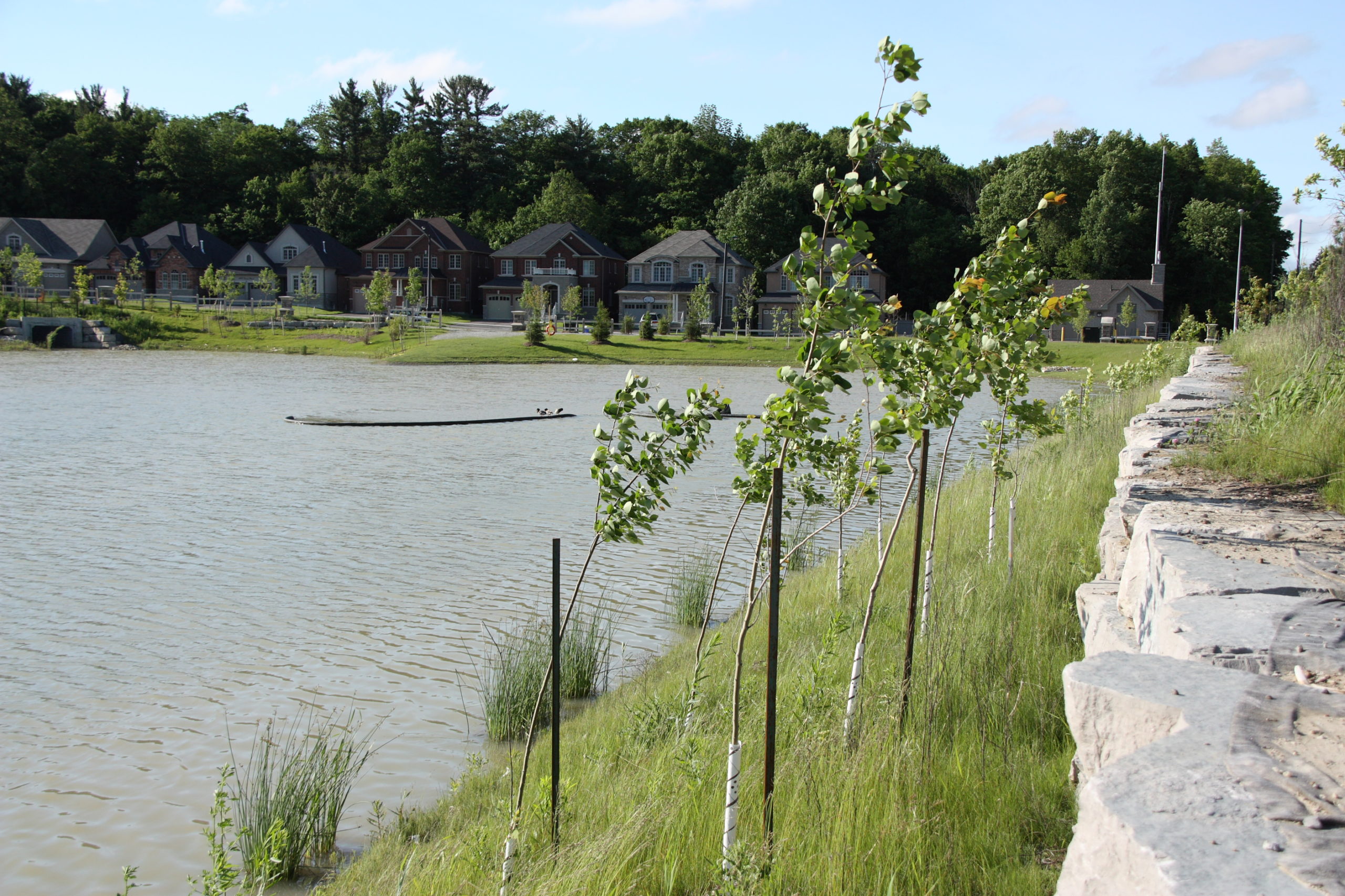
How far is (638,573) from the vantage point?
11.6 metres

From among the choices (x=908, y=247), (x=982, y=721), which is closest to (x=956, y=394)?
(x=982, y=721)

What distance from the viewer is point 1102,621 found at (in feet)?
14.9

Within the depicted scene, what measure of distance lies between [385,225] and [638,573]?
98.6 metres

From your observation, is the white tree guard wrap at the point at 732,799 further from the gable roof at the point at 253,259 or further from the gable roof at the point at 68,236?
the gable roof at the point at 68,236

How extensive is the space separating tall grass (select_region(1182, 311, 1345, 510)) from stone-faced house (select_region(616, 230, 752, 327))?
71712 mm

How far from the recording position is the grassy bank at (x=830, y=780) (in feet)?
12.1

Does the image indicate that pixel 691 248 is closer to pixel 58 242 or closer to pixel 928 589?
pixel 58 242

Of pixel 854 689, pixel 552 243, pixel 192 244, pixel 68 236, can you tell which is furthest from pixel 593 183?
pixel 854 689

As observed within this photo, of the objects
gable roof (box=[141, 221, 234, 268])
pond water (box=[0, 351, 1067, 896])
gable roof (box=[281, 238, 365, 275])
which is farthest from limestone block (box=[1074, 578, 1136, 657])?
gable roof (box=[141, 221, 234, 268])

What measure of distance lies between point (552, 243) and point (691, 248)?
12418 mm

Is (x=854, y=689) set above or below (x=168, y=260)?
below

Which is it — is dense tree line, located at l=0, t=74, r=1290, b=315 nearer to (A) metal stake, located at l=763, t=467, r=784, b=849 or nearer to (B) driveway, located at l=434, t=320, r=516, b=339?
(B) driveway, located at l=434, t=320, r=516, b=339

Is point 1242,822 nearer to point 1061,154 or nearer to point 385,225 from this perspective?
point 1061,154

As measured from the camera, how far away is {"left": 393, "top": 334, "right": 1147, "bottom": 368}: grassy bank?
2178 inches
